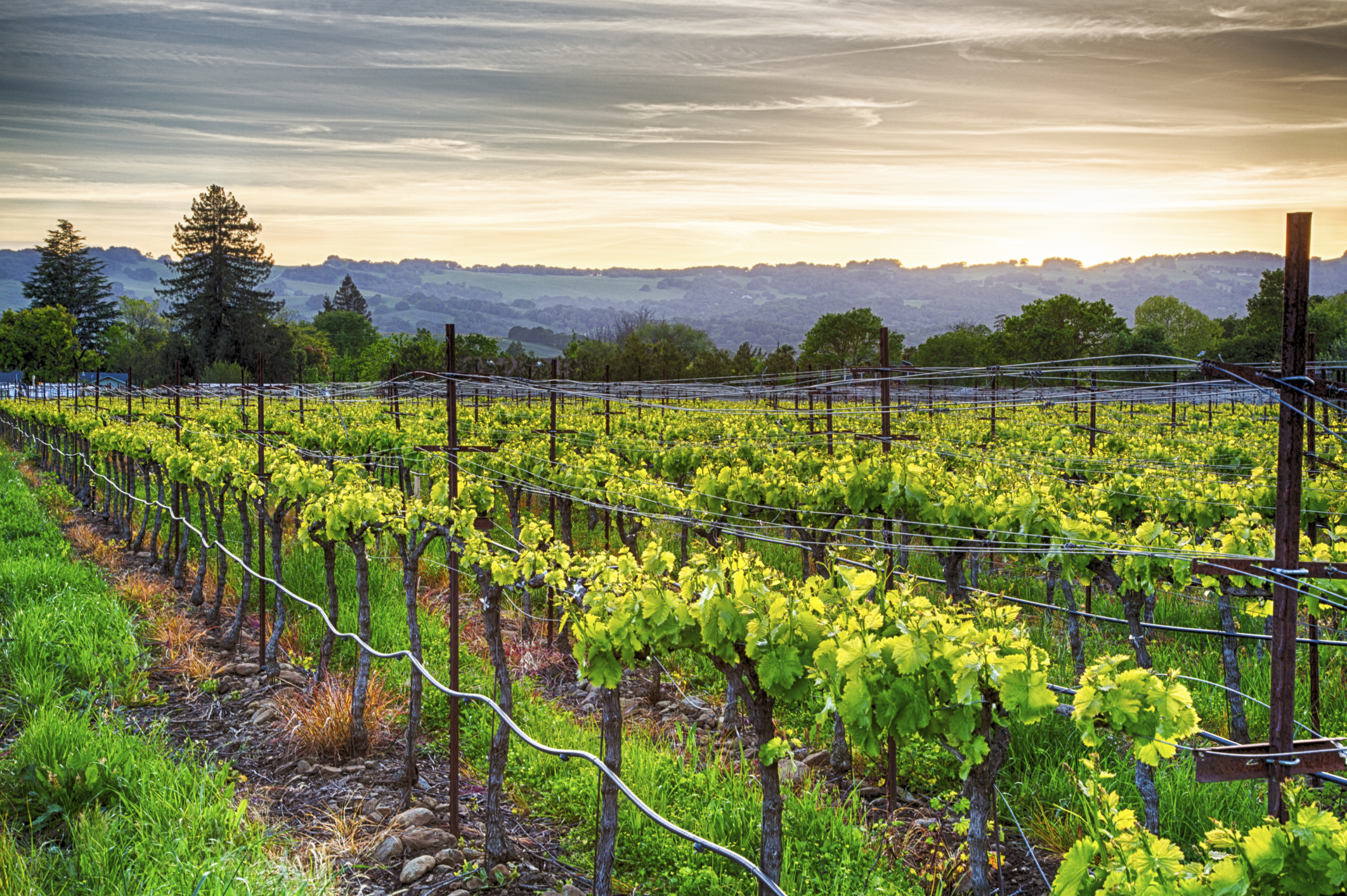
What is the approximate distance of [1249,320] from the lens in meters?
61.9

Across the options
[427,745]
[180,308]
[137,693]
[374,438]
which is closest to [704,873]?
[427,745]

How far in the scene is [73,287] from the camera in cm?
8419

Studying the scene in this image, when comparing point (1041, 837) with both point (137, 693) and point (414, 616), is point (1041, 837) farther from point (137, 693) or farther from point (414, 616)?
point (137, 693)

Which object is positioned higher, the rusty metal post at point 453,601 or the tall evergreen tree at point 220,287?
the tall evergreen tree at point 220,287

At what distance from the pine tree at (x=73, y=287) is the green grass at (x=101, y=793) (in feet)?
289

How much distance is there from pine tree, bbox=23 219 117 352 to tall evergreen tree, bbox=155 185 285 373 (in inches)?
633

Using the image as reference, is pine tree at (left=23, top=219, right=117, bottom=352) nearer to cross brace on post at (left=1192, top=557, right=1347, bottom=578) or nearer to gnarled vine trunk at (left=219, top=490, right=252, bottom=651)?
gnarled vine trunk at (left=219, top=490, right=252, bottom=651)

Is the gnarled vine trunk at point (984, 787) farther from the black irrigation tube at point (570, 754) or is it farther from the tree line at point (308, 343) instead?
the tree line at point (308, 343)

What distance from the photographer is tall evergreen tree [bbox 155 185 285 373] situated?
6750 centimetres

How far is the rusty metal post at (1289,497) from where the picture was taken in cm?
350

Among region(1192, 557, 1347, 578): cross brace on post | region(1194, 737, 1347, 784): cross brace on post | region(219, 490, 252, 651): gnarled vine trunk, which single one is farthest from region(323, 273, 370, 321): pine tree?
region(1194, 737, 1347, 784): cross brace on post

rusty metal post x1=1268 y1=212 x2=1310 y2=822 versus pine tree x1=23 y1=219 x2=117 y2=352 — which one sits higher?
pine tree x1=23 y1=219 x2=117 y2=352

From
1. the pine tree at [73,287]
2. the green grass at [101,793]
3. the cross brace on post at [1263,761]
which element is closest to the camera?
the cross brace on post at [1263,761]

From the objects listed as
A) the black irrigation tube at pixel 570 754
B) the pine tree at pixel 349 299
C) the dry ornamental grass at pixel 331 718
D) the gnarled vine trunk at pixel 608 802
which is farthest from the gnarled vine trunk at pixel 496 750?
the pine tree at pixel 349 299
